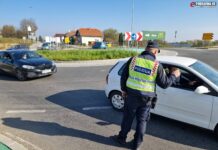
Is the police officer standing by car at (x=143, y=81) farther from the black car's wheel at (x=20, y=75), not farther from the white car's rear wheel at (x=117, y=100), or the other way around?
the black car's wheel at (x=20, y=75)

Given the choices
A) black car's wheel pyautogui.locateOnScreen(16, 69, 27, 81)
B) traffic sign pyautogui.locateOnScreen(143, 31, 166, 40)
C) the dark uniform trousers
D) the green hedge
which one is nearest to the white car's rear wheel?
the dark uniform trousers

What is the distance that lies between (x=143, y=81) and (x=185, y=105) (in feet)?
4.72

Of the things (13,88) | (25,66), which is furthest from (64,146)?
(25,66)

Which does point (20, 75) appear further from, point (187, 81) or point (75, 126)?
point (187, 81)

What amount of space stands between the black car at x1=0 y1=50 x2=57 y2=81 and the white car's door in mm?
7106

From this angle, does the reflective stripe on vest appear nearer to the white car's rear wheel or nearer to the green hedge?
the white car's rear wheel

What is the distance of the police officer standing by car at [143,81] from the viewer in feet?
11.5

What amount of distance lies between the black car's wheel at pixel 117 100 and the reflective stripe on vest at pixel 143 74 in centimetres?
216

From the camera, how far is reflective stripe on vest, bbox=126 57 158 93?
3479 mm

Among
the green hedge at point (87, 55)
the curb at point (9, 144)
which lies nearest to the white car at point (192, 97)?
the curb at point (9, 144)

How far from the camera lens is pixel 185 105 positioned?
14.8 feet

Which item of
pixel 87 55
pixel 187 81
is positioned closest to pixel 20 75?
pixel 187 81

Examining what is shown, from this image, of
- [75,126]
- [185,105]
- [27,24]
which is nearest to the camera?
[185,105]

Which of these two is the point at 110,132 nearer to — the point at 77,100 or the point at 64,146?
the point at 64,146
